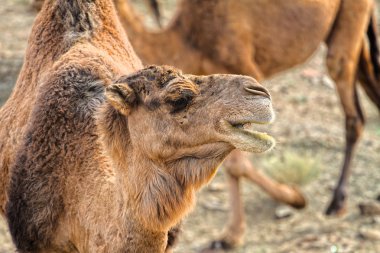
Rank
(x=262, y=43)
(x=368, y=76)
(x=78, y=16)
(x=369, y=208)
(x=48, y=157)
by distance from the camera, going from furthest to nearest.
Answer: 1. (x=368, y=76)
2. (x=262, y=43)
3. (x=369, y=208)
4. (x=78, y=16)
5. (x=48, y=157)

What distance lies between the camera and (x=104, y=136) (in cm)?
399

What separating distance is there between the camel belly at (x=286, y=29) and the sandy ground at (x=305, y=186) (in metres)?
0.71

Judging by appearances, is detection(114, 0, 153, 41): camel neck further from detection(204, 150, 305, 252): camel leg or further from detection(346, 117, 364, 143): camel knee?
detection(346, 117, 364, 143): camel knee

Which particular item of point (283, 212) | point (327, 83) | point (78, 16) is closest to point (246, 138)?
point (78, 16)

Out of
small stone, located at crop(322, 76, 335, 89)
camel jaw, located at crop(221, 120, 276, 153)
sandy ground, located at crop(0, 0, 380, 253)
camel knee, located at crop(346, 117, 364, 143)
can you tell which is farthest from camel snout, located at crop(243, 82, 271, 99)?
small stone, located at crop(322, 76, 335, 89)

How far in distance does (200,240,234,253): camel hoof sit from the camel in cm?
256

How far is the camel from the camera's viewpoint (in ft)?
12.2

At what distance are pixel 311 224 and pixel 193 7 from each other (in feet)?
6.77

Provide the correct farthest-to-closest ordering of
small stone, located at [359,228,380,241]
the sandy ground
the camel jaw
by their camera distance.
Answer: the sandy ground → small stone, located at [359,228,380,241] → the camel jaw

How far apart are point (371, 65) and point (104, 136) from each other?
4.91 meters

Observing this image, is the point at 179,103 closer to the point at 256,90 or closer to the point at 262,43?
the point at 256,90

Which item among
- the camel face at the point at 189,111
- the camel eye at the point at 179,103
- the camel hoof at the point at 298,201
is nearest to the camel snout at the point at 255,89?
the camel face at the point at 189,111

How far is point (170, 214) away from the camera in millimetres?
3811

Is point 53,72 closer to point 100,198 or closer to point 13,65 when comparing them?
point 100,198
